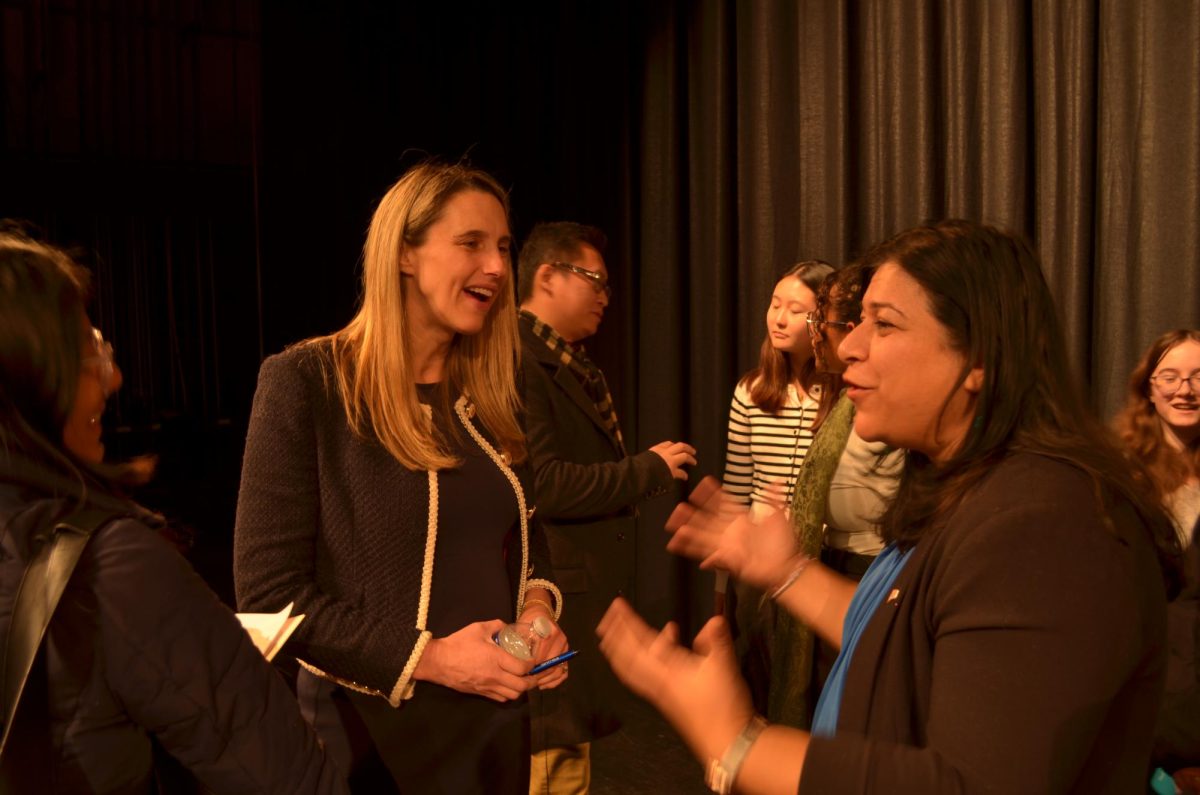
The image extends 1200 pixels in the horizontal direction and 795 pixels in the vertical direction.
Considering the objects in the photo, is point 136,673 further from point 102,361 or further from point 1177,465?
point 1177,465

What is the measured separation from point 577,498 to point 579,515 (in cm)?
6

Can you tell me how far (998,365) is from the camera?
1.11 m

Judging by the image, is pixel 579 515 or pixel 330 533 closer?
pixel 330 533

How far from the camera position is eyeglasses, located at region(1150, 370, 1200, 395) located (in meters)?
2.52

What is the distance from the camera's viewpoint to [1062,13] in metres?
3.12

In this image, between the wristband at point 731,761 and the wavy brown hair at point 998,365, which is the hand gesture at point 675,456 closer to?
the wavy brown hair at point 998,365

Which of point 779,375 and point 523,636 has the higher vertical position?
point 779,375

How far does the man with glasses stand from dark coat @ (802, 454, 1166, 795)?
5.55 feet

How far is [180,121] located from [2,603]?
14.6 feet

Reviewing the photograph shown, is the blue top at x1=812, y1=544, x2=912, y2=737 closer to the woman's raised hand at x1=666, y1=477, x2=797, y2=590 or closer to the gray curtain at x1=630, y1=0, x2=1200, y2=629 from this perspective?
the woman's raised hand at x1=666, y1=477, x2=797, y2=590

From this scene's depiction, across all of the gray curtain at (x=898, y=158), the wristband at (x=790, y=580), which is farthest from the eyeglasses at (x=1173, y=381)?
the wristband at (x=790, y=580)

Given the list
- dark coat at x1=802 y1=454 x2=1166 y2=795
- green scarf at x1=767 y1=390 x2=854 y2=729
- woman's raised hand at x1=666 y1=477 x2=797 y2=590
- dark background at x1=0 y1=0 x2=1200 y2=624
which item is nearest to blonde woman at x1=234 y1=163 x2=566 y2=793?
woman's raised hand at x1=666 y1=477 x2=797 y2=590

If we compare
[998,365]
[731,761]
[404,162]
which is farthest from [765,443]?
[404,162]

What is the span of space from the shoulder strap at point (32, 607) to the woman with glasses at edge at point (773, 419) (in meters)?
2.31
